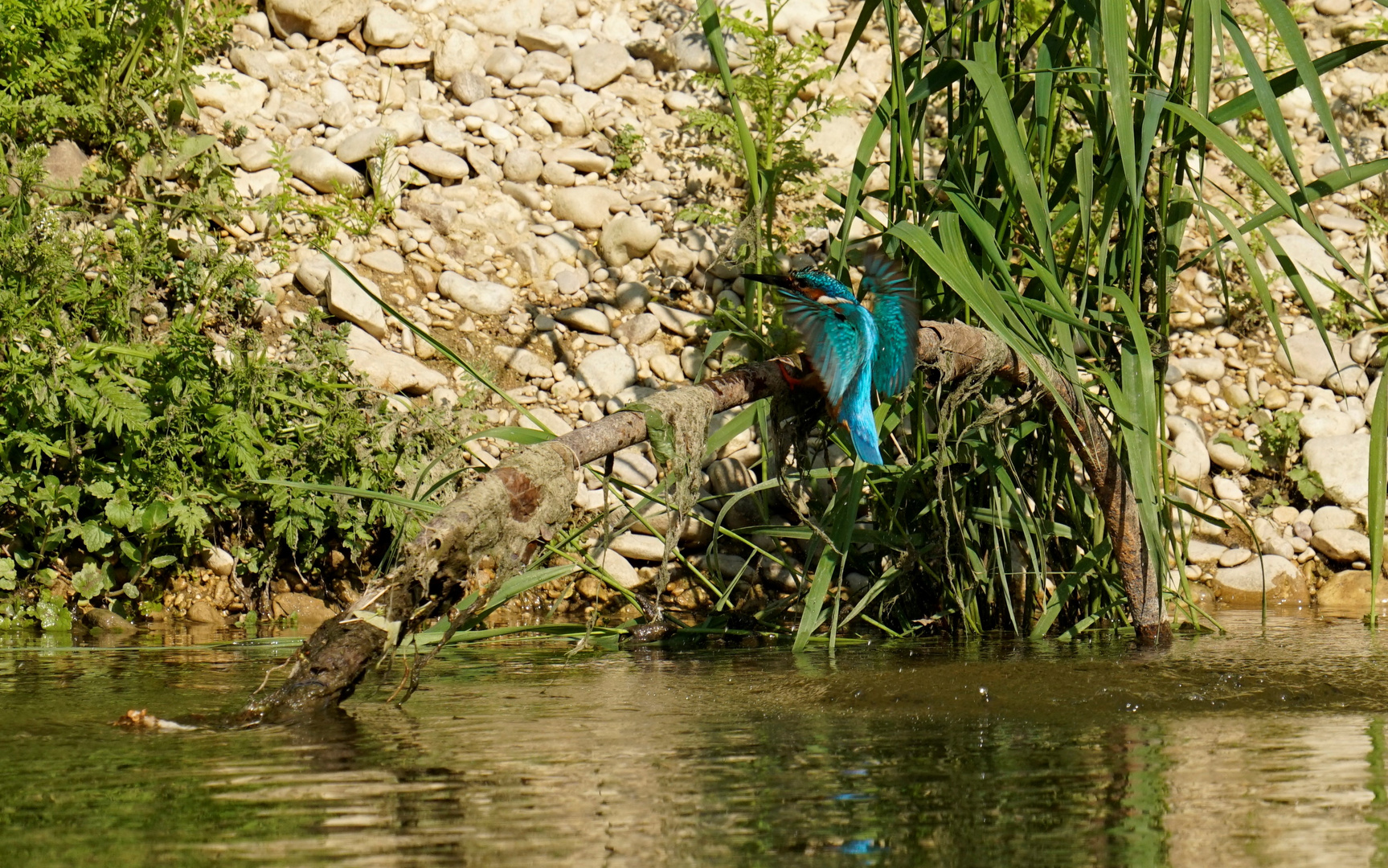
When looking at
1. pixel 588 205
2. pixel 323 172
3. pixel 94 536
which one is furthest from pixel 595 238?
pixel 94 536

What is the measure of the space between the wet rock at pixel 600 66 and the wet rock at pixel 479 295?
53.8 inches

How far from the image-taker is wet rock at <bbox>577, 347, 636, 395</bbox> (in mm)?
5254

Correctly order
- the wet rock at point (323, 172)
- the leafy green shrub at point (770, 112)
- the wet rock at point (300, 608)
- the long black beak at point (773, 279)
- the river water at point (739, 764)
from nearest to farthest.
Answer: the river water at point (739, 764), the long black beak at point (773, 279), the wet rock at point (300, 608), the leafy green shrub at point (770, 112), the wet rock at point (323, 172)

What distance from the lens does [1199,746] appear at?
2.37 m

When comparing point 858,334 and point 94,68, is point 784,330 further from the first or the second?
point 94,68

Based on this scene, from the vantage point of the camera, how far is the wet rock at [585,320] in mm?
5473

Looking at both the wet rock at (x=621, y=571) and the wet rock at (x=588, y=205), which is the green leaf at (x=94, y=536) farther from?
the wet rock at (x=588, y=205)

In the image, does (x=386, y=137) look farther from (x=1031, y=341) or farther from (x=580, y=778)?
(x=580, y=778)

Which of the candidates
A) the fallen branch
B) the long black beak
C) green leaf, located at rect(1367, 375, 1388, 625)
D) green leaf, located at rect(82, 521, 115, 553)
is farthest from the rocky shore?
green leaf, located at rect(1367, 375, 1388, 625)

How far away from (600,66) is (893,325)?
3835 millimetres

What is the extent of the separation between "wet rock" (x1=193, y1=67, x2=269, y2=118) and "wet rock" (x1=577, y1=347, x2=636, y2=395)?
6.37 ft

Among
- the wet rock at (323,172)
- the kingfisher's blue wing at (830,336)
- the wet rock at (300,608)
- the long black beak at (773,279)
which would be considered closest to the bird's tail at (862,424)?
the kingfisher's blue wing at (830,336)

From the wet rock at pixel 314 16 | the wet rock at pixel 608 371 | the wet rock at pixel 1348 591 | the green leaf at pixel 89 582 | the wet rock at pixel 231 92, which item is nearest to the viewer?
the green leaf at pixel 89 582

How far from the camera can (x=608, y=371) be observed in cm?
527
